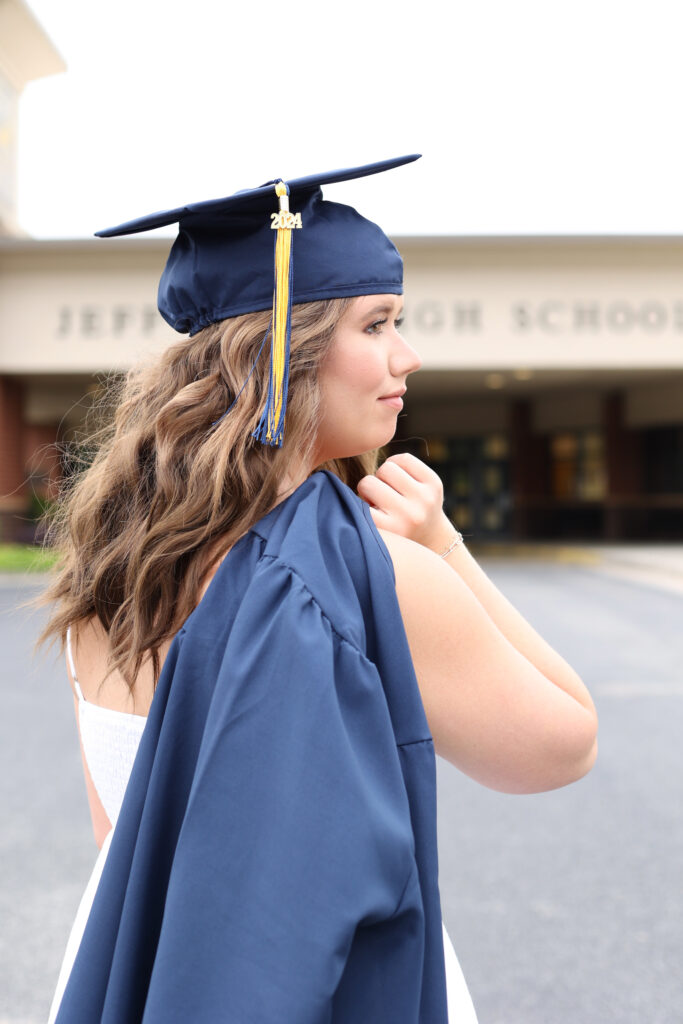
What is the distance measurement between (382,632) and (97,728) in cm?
57

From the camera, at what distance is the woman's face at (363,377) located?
1.23 m

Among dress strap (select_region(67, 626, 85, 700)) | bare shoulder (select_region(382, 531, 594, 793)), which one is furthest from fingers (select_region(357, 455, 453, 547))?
dress strap (select_region(67, 626, 85, 700))

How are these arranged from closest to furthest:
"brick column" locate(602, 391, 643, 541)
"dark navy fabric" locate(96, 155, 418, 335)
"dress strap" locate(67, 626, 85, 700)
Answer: "dark navy fabric" locate(96, 155, 418, 335)
"dress strap" locate(67, 626, 85, 700)
"brick column" locate(602, 391, 643, 541)

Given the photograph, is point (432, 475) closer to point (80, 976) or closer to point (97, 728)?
point (97, 728)

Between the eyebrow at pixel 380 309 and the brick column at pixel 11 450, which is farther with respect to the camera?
the brick column at pixel 11 450

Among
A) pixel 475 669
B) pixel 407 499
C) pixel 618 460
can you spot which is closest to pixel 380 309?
pixel 407 499

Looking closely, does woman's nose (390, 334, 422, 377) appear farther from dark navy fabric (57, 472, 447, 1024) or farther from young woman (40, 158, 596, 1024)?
dark navy fabric (57, 472, 447, 1024)

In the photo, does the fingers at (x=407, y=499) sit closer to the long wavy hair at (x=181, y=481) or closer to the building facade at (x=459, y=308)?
the long wavy hair at (x=181, y=481)

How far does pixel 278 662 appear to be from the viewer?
0.93 metres

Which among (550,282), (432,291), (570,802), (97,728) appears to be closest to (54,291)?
(432,291)

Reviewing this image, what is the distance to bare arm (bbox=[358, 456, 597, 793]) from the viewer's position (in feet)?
3.53

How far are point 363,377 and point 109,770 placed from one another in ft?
A: 2.28

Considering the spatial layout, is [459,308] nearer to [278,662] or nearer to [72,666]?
[72,666]

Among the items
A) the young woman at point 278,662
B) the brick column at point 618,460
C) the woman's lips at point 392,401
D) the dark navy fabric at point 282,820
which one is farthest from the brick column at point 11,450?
the dark navy fabric at point 282,820
